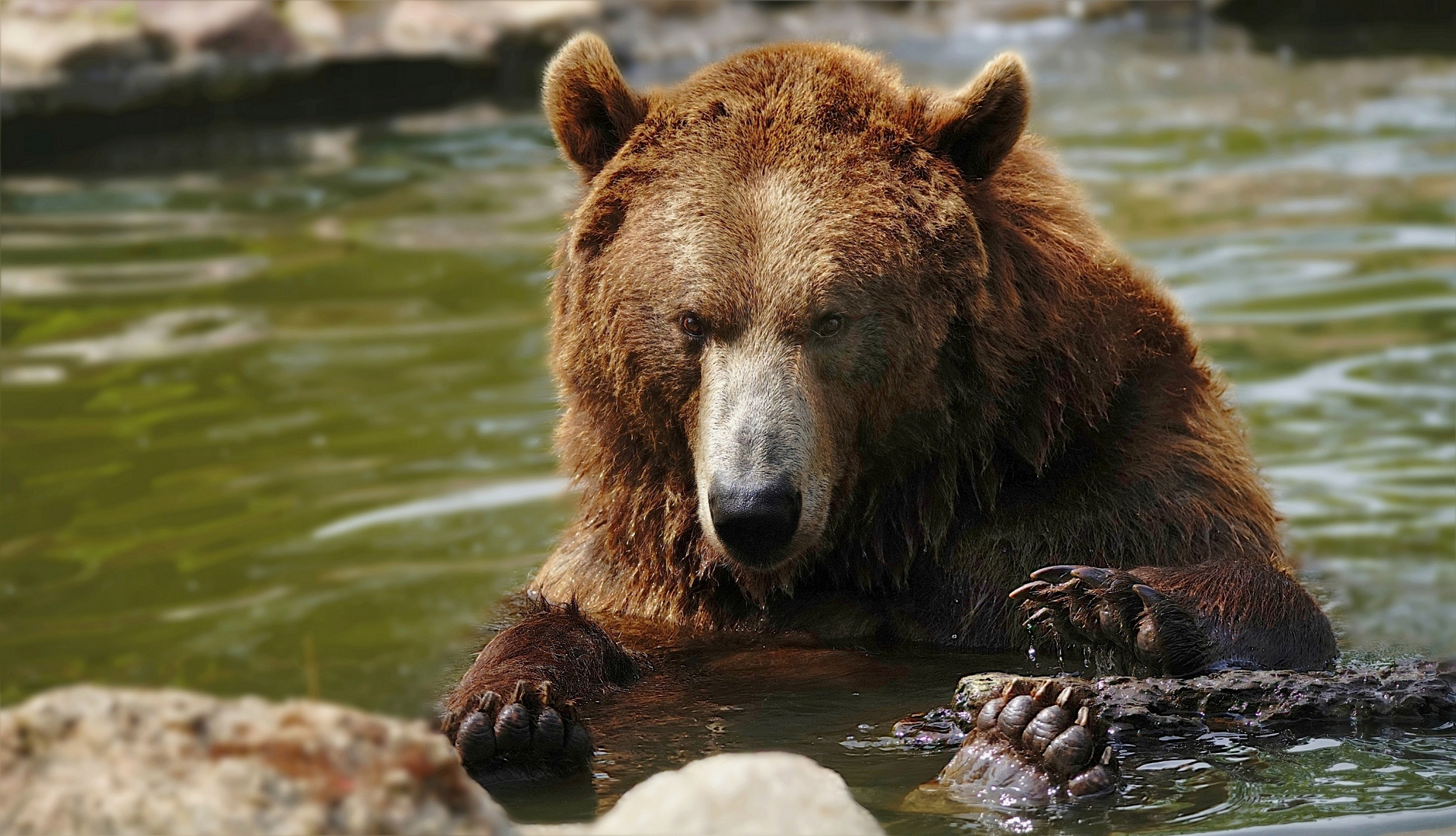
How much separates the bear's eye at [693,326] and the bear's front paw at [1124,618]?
1111 mm

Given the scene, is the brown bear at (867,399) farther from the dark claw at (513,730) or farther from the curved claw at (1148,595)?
the dark claw at (513,730)

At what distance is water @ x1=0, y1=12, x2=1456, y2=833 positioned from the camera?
16.3 feet

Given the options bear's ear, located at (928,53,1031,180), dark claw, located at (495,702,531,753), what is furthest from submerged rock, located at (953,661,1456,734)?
bear's ear, located at (928,53,1031,180)

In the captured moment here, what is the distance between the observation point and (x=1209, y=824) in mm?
3906

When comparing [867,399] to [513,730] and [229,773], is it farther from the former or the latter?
[229,773]

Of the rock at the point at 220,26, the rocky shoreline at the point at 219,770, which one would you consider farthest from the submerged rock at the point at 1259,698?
the rock at the point at 220,26

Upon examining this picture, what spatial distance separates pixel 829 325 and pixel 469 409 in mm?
5325

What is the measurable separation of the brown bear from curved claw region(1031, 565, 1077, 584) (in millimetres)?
36

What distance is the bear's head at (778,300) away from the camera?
505 cm

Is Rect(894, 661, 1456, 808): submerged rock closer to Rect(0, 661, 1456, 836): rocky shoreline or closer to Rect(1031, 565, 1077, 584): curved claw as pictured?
Rect(1031, 565, 1077, 584): curved claw

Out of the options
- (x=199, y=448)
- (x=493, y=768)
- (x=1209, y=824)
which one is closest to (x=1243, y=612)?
(x=1209, y=824)

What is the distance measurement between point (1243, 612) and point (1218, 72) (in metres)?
13.6

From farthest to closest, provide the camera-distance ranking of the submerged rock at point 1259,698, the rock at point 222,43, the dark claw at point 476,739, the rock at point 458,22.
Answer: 1. the rock at point 458,22
2. the rock at point 222,43
3. the submerged rock at point 1259,698
4. the dark claw at point 476,739

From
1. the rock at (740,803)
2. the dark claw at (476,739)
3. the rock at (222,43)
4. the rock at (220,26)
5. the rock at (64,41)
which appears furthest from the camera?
the rock at (220,26)
